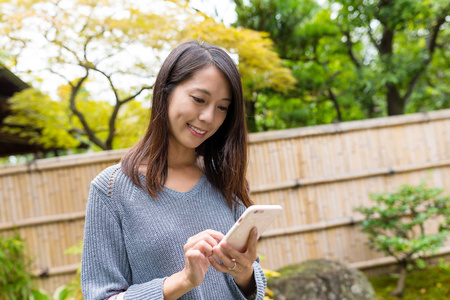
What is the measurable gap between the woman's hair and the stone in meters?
2.38

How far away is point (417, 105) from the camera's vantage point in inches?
289

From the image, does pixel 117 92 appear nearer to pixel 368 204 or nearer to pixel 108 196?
pixel 368 204

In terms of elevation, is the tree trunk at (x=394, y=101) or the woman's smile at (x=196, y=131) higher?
the tree trunk at (x=394, y=101)

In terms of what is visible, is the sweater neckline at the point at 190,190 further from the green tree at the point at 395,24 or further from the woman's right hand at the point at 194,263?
the green tree at the point at 395,24

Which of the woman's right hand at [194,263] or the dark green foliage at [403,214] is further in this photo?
the dark green foliage at [403,214]

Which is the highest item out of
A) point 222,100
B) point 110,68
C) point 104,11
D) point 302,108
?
point 104,11

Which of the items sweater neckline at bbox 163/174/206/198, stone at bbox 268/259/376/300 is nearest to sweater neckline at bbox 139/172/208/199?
sweater neckline at bbox 163/174/206/198

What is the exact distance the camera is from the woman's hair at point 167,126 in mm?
1090

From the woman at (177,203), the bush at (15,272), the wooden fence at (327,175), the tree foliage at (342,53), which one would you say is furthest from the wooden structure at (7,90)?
the woman at (177,203)

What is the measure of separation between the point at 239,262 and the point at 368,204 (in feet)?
13.3

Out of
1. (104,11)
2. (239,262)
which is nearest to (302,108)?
(104,11)

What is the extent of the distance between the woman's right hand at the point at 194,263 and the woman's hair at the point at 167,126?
0.24 metres

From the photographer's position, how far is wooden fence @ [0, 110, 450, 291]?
174 inches

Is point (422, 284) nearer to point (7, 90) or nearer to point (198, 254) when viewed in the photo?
point (198, 254)
